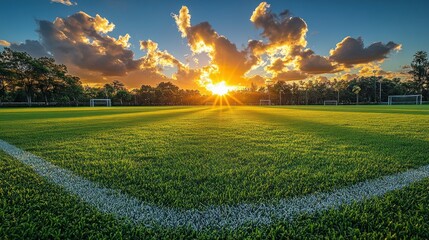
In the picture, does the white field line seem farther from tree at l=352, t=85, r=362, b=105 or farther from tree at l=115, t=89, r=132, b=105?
tree at l=352, t=85, r=362, b=105

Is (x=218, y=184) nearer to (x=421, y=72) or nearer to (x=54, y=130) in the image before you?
(x=54, y=130)

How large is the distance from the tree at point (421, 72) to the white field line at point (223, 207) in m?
94.2

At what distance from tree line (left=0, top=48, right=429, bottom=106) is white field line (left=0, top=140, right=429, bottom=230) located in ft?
Result: 210

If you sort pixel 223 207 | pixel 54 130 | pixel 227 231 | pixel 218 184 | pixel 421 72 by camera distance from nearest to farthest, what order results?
pixel 227 231, pixel 223 207, pixel 218 184, pixel 54 130, pixel 421 72

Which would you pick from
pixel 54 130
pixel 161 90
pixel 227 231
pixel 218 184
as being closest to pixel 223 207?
pixel 227 231

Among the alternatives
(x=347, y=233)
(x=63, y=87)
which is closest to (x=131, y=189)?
(x=347, y=233)

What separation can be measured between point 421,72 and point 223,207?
97031 mm

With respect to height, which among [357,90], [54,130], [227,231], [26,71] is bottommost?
[227,231]

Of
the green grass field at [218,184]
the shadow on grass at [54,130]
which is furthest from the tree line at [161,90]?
the green grass field at [218,184]

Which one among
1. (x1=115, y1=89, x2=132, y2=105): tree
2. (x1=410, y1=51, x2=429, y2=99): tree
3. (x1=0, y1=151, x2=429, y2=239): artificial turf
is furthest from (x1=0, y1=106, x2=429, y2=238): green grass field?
(x1=410, y1=51, x2=429, y2=99): tree

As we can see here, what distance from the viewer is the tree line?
51594 mm

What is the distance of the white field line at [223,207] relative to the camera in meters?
1.70

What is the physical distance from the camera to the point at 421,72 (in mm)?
69875

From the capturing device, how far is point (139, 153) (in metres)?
3.88
